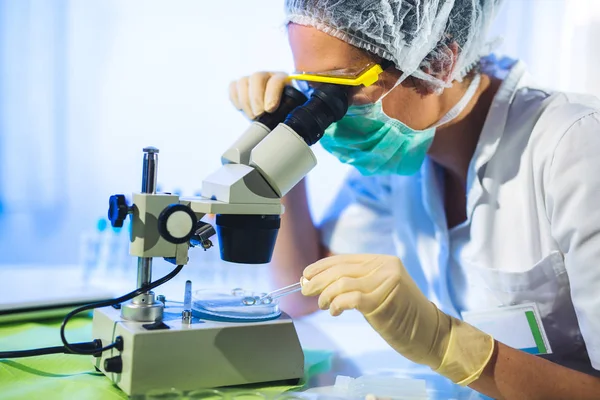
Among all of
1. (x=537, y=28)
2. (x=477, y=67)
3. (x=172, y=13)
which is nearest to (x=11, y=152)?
(x=172, y=13)

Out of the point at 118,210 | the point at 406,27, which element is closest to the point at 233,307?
the point at 118,210

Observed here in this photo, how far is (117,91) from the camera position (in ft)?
7.44

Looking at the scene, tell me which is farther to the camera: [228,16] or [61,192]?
[61,192]

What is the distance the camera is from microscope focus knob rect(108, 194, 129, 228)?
929 mm

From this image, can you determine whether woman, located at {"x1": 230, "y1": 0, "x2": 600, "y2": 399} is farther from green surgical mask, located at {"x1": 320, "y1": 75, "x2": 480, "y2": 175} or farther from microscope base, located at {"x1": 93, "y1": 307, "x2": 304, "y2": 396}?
microscope base, located at {"x1": 93, "y1": 307, "x2": 304, "y2": 396}

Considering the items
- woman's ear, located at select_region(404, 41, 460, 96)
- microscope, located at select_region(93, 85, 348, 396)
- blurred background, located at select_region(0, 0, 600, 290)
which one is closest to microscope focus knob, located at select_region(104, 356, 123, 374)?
microscope, located at select_region(93, 85, 348, 396)

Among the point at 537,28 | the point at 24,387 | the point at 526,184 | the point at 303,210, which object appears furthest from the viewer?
the point at 537,28

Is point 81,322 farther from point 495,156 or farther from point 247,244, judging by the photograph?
point 495,156

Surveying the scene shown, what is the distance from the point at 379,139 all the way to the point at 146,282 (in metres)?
0.56

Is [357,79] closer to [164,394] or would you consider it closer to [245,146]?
[245,146]

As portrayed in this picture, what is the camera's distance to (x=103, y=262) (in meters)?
2.32

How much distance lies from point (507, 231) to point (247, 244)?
0.58 meters

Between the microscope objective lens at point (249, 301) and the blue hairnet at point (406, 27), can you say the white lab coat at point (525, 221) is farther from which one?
the microscope objective lens at point (249, 301)

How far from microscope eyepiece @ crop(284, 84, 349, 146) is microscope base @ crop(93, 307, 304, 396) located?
0.32m
